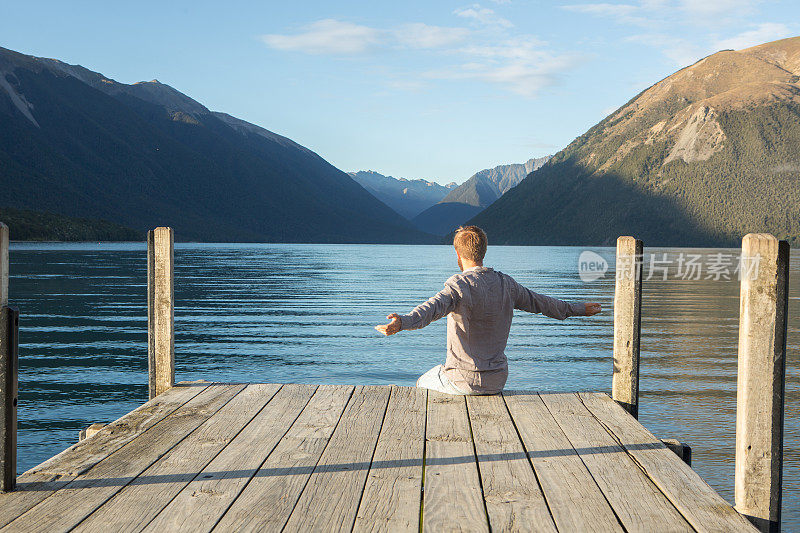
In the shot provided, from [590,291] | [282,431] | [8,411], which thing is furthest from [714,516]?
[590,291]

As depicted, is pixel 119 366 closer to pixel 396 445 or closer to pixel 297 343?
pixel 297 343

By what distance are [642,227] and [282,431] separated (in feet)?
612

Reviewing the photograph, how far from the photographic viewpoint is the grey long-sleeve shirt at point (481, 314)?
5.14 metres

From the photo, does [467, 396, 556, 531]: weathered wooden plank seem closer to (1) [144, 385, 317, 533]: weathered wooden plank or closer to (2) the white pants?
(2) the white pants

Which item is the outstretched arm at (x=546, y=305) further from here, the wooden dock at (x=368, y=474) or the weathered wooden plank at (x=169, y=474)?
the weathered wooden plank at (x=169, y=474)

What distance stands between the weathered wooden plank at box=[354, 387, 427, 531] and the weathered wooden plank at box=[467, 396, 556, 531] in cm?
37

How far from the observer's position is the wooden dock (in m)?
→ 3.31

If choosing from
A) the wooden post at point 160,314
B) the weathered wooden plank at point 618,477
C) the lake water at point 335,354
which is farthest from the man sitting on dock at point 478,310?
the lake water at point 335,354

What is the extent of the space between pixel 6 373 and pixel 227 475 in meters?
1.26

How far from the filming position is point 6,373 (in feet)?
11.8

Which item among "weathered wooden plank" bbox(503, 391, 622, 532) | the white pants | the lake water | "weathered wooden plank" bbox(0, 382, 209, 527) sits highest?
the white pants

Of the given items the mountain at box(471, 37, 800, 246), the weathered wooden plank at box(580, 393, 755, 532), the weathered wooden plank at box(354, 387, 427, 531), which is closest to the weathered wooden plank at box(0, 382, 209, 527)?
the weathered wooden plank at box(354, 387, 427, 531)

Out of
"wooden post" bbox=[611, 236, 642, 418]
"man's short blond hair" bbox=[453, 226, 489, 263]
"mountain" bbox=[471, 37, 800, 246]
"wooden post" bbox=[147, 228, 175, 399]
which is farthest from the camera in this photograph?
"mountain" bbox=[471, 37, 800, 246]

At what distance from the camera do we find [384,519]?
3.30m
